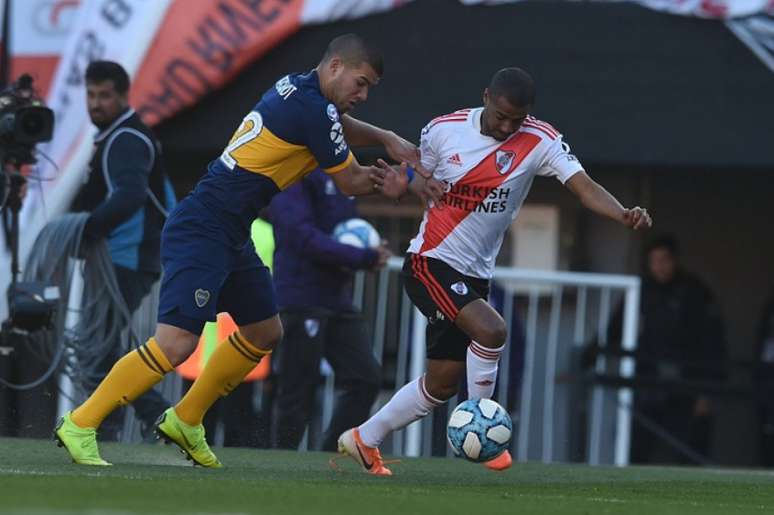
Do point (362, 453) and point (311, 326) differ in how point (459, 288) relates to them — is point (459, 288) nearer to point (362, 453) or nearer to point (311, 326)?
point (362, 453)

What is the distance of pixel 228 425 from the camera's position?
11.7 metres

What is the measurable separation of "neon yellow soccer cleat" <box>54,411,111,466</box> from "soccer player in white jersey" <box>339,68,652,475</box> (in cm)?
130

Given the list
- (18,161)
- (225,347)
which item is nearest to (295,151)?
(225,347)

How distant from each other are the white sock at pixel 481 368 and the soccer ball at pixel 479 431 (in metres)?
0.19

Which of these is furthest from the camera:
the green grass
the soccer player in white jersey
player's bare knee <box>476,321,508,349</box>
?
the soccer player in white jersey

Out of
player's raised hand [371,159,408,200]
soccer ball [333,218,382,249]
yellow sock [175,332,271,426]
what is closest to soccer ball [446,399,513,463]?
yellow sock [175,332,271,426]

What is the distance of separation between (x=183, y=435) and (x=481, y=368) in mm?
1382

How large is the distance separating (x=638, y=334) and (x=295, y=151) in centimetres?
565

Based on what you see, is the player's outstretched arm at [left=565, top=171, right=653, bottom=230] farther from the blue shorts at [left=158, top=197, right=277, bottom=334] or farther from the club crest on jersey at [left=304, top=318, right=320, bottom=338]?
the club crest on jersey at [left=304, top=318, right=320, bottom=338]

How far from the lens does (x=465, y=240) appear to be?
903cm

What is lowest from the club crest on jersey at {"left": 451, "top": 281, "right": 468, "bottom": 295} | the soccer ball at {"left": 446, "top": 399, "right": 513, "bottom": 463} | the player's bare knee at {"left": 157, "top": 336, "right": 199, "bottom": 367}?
the soccer ball at {"left": 446, "top": 399, "right": 513, "bottom": 463}

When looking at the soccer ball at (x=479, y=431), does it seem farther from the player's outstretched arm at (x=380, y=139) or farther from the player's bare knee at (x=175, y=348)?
the player's bare knee at (x=175, y=348)

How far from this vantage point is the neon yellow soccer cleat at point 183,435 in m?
8.64

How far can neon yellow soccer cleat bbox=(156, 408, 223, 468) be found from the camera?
864cm
